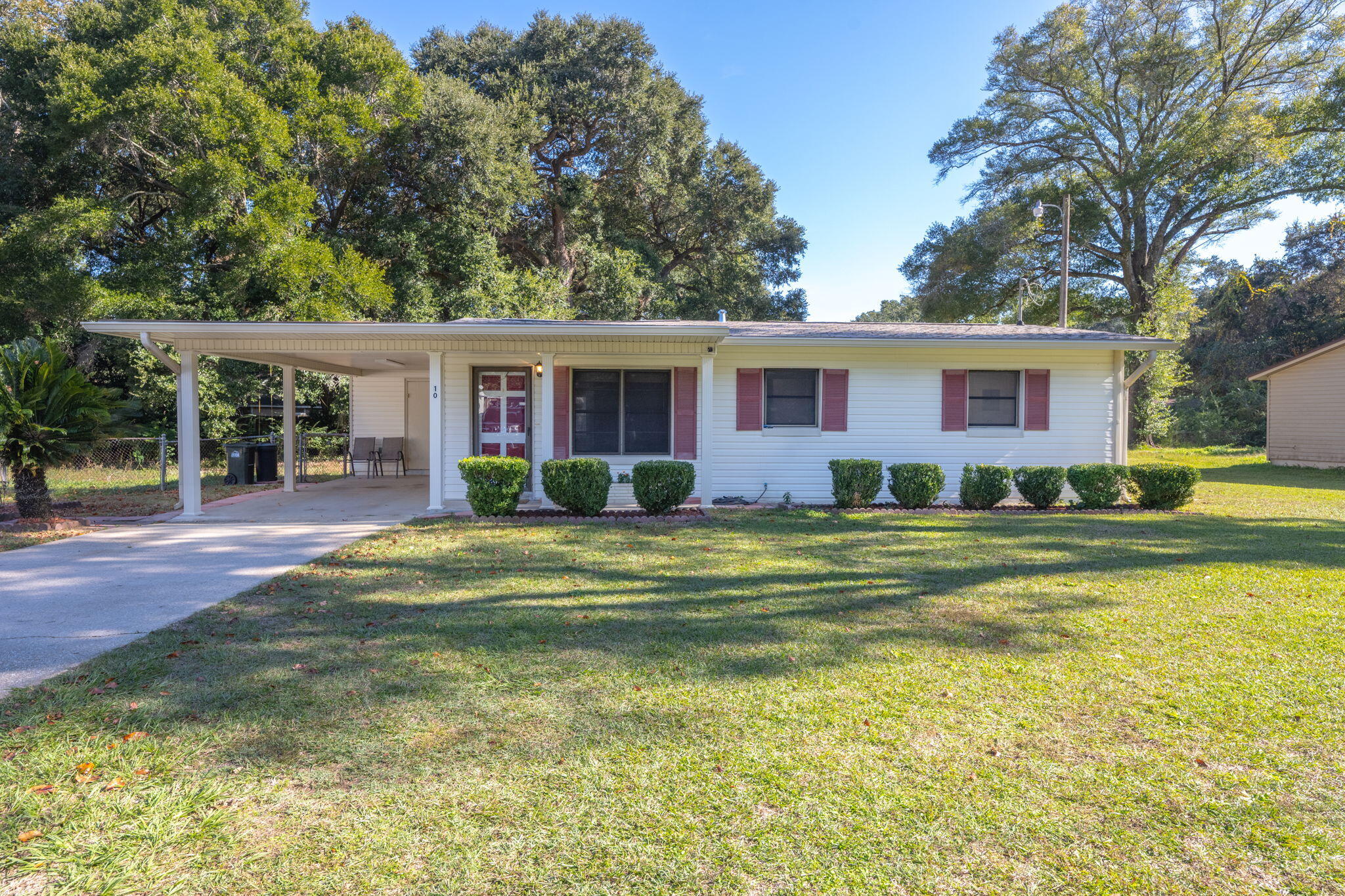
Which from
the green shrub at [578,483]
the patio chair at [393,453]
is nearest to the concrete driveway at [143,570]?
the green shrub at [578,483]

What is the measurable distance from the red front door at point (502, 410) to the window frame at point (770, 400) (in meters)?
3.78

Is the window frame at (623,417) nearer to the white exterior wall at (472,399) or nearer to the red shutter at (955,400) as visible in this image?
the white exterior wall at (472,399)

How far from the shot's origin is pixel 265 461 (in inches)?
525

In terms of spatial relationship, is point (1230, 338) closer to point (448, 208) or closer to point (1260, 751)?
point (448, 208)

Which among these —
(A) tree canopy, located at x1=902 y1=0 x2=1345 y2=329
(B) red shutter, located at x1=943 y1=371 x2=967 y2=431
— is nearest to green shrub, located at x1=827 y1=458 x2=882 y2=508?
(B) red shutter, located at x1=943 y1=371 x2=967 y2=431

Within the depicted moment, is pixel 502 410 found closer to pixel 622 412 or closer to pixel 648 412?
pixel 622 412

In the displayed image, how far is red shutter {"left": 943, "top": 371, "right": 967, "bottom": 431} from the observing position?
10.6m

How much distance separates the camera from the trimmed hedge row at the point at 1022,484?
9.58 m

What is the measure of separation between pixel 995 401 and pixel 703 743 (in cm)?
970

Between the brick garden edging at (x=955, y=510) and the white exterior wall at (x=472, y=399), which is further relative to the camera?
the white exterior wall at (x=472, y=399)

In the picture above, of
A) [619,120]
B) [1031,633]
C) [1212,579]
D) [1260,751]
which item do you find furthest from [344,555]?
[619,120]

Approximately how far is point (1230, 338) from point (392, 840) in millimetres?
40521

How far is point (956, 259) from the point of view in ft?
82.0

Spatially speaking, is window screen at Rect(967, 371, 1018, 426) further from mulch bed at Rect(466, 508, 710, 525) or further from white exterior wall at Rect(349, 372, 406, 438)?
white exterior wall at Rect(349, 372, 406, 438)
